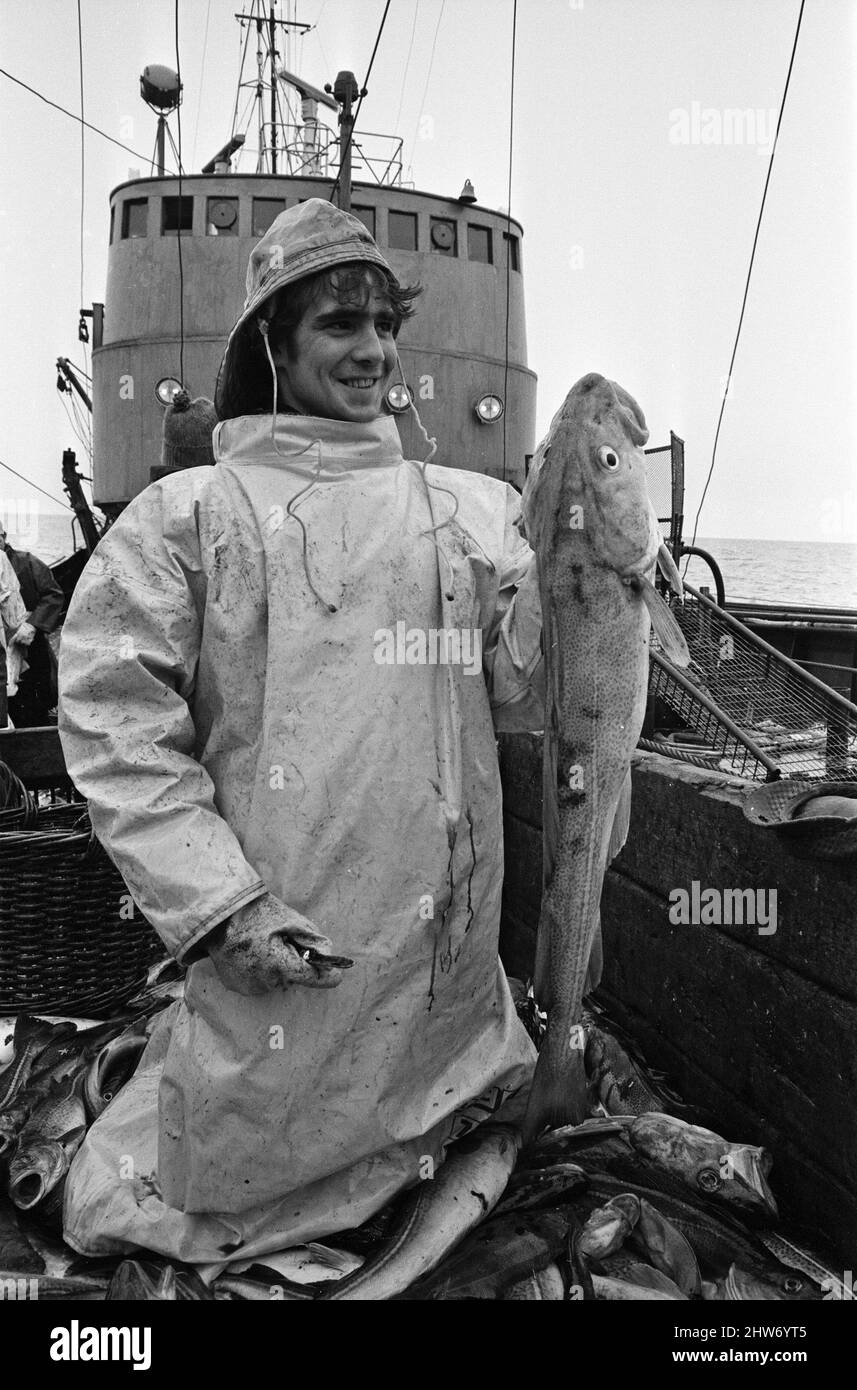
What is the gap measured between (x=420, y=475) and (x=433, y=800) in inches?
31.0

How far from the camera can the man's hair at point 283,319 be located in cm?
234

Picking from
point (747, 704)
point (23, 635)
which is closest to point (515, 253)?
point (23, 635)

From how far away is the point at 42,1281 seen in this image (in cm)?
226

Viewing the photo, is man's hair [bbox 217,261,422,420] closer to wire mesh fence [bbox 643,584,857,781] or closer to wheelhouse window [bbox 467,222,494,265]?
wire mesh fence [bbox 643,584,857,781]

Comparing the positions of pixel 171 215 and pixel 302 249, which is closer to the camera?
pixel 302 249

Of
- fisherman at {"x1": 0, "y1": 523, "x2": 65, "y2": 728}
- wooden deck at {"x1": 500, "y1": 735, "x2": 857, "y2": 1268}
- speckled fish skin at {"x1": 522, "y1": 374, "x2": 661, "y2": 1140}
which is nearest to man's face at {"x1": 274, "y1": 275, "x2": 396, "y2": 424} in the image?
speckled fish skin at {"x1": 522, "y1": 374, "x2": 661, "y2": 1140}

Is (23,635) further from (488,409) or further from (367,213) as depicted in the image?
(367,213)

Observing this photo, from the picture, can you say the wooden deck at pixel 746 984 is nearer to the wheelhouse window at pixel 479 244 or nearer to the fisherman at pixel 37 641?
the fisherman at pixel 37 641

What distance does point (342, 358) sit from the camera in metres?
2.37

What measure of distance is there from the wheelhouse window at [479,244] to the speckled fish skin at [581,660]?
1333 cm

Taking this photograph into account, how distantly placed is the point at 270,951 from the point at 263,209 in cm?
1319

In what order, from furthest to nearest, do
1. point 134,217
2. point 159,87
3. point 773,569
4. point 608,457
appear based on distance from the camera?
point 773,569 < point 134,217 < point 159,87 < point 608,457

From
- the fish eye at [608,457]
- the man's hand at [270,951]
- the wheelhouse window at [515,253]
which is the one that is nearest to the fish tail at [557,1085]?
the man's hand at [270,951]

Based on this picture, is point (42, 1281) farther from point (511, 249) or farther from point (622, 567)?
point (511, 249)
